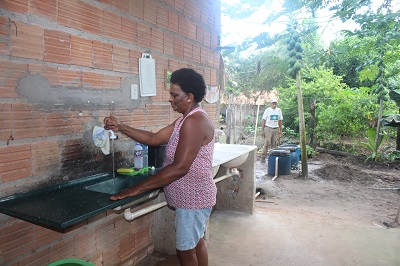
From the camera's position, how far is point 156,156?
281 centimetres

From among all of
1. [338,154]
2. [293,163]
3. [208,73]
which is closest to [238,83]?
[338,154]

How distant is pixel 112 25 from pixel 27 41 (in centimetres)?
77

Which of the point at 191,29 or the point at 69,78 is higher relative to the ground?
the point at 191,29

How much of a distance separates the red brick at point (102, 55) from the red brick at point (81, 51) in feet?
0.14

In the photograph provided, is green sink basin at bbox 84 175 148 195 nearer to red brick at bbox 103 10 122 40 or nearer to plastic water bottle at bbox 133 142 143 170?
plastic water bottle at bbox 133 142 143 170

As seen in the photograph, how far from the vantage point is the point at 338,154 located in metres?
9.98

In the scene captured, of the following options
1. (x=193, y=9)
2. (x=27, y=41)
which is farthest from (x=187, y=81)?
(x=193, y=9)

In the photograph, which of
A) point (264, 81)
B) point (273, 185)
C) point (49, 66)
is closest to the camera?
point (49, 66)

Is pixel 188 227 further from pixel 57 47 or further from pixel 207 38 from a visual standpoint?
pixel 207 38

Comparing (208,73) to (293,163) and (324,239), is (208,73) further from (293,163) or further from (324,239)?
(293,163)

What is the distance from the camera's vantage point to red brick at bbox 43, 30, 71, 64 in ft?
6.31

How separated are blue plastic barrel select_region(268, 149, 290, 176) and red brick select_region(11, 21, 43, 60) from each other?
654 centimetres

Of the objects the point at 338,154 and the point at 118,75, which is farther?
the point at 338,154

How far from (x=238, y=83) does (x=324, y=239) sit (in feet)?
48.8
